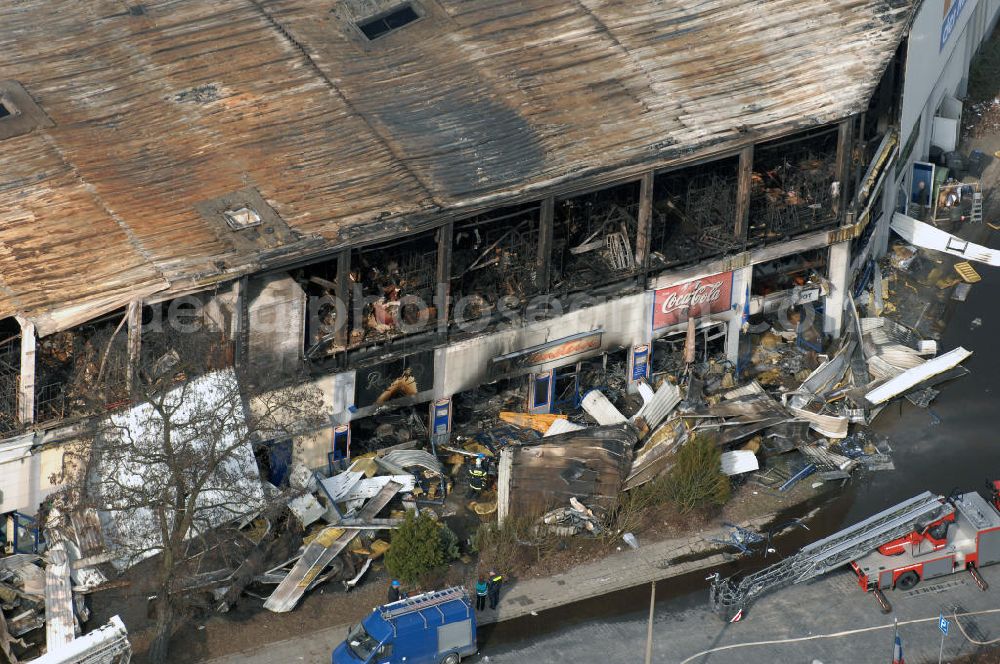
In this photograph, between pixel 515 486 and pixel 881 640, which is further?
pixel 515 486

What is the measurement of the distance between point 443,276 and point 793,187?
1565cm

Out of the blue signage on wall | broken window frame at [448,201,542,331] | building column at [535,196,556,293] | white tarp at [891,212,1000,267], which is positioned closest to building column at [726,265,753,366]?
building column at [535,196,556,293]

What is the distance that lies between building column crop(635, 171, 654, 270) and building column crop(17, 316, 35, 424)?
22.2 metres

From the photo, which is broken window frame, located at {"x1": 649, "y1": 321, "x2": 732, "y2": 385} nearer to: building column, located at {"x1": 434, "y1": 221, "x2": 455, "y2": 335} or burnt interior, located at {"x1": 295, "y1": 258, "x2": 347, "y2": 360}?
building column, located at {"x1": 434, "y1": 221, "x2": 455, "y2": 335}

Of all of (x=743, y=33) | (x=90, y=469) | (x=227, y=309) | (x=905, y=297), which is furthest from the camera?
(x=905, y=297)

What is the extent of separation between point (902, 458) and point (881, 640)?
35.9 feet

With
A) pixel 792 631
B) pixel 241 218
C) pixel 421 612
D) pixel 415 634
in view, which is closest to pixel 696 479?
pixel 792 631

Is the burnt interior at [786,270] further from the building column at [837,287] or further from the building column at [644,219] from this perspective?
the building column at [644,219]

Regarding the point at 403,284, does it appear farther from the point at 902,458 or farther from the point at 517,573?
the point at 902,458

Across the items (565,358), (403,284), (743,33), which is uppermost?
(743,33)

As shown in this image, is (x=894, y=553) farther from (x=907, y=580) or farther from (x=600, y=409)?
(x=600, y=409)

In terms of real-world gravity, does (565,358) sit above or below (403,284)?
below

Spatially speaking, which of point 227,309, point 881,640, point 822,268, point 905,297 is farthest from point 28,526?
point 905,297

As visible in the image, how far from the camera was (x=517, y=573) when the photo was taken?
53.3 metres
